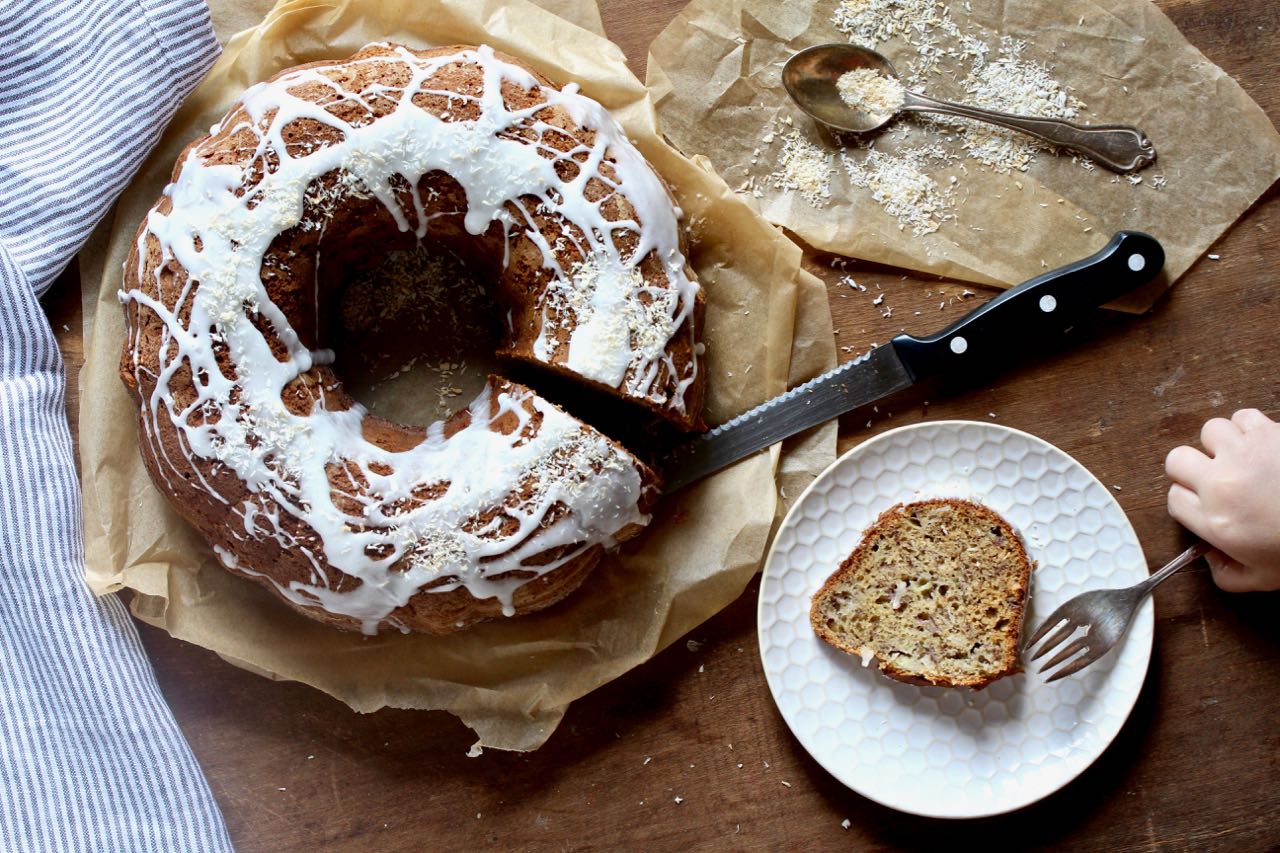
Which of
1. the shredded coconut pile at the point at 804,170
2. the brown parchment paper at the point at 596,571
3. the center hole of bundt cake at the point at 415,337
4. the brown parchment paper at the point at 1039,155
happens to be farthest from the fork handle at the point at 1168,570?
the center hole of bundt cake at the point at 415,337

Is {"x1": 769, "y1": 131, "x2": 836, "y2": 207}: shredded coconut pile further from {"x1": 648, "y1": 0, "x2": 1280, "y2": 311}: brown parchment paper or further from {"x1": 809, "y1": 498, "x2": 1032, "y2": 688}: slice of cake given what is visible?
{"x1": 809, "y1": 498, "x2": 1032, "y2": 688}: slice of cake

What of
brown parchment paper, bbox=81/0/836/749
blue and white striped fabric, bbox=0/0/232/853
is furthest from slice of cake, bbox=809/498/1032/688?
blue and white striped fabric, bbox=0/0/232/853

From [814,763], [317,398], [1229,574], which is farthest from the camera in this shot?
A: [814,763]

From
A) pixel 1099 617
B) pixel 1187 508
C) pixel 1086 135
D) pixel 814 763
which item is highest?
pixel 1086 135

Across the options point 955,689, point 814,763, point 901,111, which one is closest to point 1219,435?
point 955,689

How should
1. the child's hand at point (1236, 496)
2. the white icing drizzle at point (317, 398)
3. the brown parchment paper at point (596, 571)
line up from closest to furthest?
1. the white icing drizzle at point (317, 398)
2. the child's hand at point (1236, 496)
3. the brown parchment paper at point (596, 571)

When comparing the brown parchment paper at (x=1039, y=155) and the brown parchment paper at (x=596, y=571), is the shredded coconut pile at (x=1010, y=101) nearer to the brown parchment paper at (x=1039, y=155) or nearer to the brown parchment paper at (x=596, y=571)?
the brown parchment paper at (x=1039, y=155)

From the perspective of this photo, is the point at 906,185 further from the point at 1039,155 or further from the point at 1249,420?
the point at 1249,420

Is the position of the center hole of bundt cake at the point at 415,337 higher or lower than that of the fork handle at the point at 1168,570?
higher
